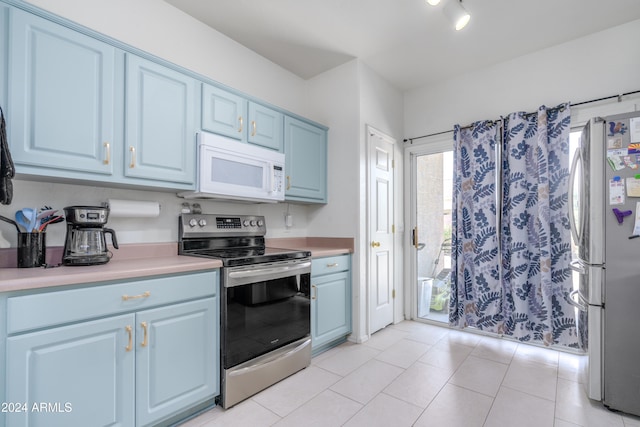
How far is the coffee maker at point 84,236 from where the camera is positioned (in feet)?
5.31

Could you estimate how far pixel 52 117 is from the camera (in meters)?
1.51

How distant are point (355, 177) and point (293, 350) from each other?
162 centimetres

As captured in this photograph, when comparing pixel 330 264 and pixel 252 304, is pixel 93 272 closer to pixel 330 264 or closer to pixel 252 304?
pixel 252 304

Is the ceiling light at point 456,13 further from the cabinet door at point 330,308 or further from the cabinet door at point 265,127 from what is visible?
the cabinet door at point 330,308

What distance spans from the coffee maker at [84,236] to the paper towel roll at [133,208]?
0.60 feet

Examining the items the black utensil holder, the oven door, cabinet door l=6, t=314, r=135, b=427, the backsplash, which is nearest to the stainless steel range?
the oven door

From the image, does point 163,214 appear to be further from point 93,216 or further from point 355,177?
point 355,177

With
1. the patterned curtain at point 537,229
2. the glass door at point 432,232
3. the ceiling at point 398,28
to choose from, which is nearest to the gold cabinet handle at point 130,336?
the ceiling at point 398,28

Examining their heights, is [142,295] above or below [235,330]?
above

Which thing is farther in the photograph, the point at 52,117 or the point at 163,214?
the point at 163,214

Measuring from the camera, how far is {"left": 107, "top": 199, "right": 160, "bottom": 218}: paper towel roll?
1.88 m

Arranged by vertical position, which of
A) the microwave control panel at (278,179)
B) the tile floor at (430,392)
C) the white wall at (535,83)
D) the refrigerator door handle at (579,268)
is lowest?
the tile floor at (430,392)

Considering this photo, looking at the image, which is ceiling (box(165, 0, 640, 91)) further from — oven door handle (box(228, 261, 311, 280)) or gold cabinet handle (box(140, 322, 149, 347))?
gold cabinet handle (box(140, 322, 149, 347))

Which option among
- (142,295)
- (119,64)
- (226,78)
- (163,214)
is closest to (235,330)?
(142,295)
